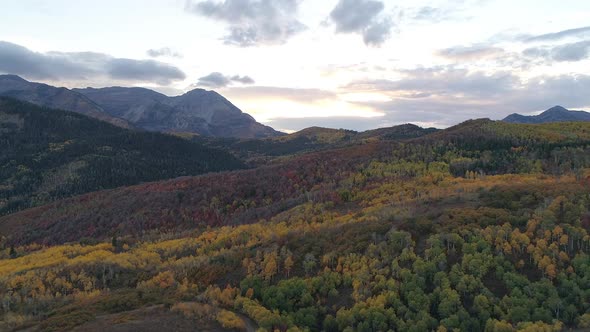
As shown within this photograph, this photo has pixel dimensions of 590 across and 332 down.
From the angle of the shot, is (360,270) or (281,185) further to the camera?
(281,185)

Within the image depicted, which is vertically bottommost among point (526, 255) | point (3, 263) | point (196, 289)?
point (3, 263)

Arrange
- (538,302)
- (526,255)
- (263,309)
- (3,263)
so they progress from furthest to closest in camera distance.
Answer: (3,263) → (526,255) → (263,309) → (538,302)

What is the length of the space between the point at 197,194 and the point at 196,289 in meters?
102

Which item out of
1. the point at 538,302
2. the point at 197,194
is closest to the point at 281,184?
the point at 197,194

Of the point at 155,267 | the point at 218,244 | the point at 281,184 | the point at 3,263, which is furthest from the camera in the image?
the point at 281,184

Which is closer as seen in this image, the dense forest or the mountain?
the dense forest

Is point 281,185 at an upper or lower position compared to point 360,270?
upper

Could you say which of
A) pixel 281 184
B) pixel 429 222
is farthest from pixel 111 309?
pixel 281 184

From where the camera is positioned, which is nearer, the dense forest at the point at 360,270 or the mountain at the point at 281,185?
the dense forest at the point at 360,270

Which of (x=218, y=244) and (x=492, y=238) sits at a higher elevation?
(x=492, y=238)

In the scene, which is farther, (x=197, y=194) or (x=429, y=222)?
(x=197, y=194)

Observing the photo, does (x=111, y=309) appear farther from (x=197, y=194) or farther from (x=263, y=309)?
(x=197, y=194)

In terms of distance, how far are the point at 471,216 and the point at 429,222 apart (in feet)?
22.0

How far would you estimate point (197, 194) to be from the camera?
16662 cm
